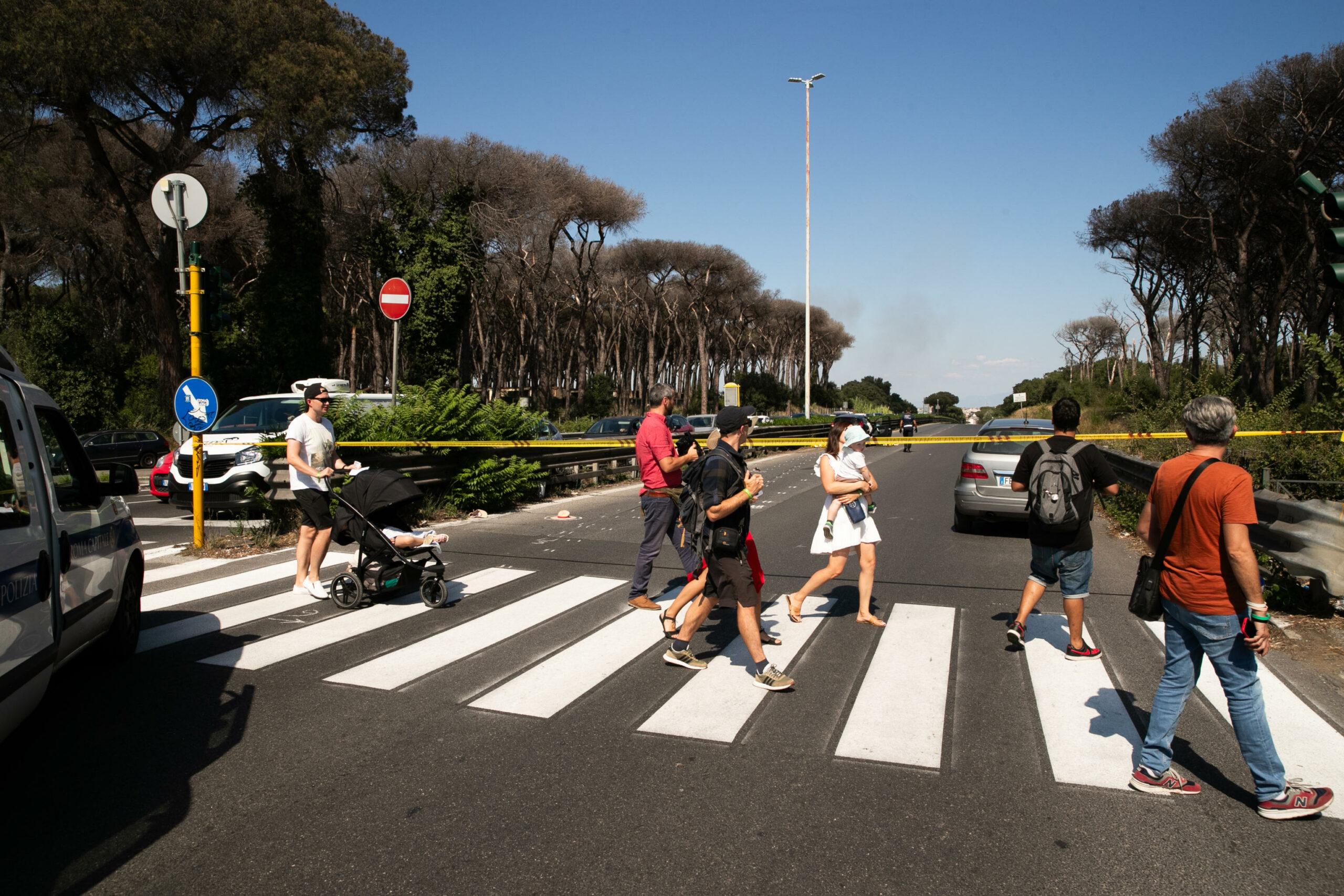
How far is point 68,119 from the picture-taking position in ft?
82.1

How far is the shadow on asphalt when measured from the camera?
3.42m

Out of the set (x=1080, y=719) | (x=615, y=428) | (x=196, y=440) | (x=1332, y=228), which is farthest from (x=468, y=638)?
(x=615, y=428)

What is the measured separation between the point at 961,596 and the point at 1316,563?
2.70 m

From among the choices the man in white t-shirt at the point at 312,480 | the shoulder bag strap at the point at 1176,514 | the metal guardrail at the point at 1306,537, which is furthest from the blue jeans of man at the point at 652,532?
the shoulder bag strap at the point at 1176,514

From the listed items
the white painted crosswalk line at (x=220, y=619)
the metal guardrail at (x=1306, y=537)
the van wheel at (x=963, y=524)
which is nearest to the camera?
the metal guardrail at (x=1306, y=537)

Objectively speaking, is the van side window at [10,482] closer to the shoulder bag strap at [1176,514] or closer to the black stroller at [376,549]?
the black stroller at [376,549]

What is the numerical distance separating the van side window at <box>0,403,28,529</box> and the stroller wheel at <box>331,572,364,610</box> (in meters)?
3.57

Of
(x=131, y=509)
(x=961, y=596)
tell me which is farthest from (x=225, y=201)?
(x=961, y=596)

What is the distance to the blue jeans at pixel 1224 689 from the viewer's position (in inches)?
145

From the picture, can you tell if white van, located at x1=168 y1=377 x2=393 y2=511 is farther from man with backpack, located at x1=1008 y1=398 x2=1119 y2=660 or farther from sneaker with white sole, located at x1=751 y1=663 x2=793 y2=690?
man with backpack, located at x1=1008 y1=398 x2=1119 y2=660

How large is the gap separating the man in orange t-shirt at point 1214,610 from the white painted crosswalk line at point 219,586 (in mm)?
7202

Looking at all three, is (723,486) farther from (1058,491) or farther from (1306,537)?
(1306,537)

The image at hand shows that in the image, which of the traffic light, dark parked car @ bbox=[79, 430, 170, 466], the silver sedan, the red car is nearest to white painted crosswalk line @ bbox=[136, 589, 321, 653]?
the red car

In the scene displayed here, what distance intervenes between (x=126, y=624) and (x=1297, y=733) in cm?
706
